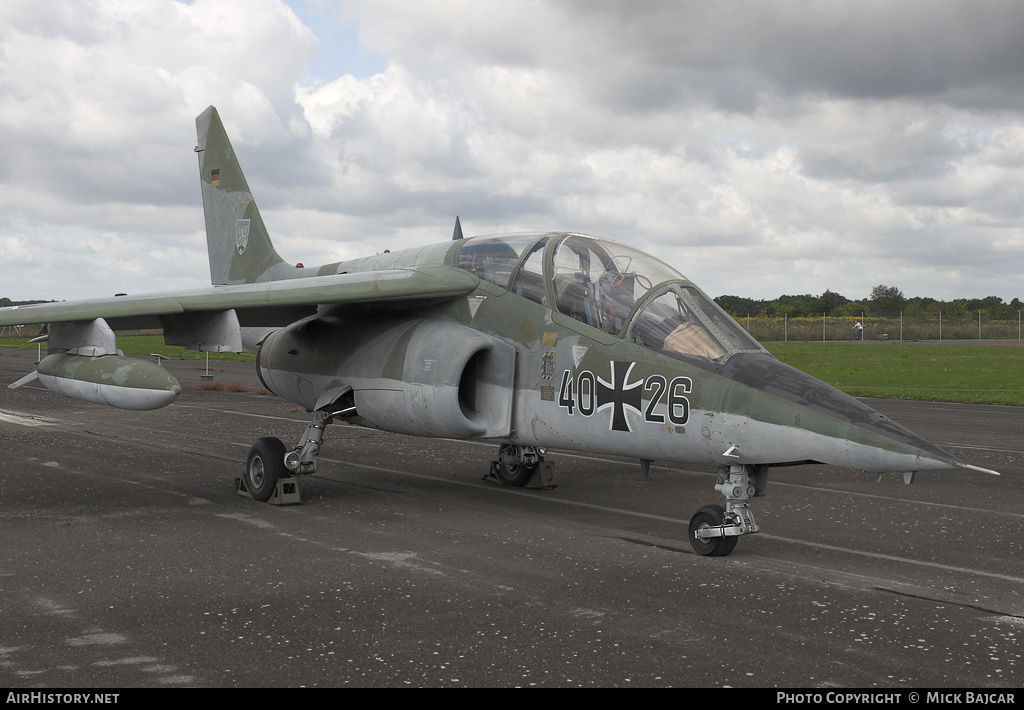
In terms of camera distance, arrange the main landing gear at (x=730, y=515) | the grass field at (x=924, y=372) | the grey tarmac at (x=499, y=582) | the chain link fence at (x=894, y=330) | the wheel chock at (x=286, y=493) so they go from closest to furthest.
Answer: the grey tarmac at (x=499, y=582) < the main landing gear at (x=730, y=515) < the wheel chock at (x=286, y=493) < the grass field at (x=924, y=372) < the chain link fence at (x=894, y=330)

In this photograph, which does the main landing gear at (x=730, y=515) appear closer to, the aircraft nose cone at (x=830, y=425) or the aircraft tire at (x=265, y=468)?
the aircraft nose cone at (x=830, y=425)

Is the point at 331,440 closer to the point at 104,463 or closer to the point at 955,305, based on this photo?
the point at 104,463

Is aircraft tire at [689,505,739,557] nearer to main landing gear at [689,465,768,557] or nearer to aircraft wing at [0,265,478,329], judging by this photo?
main landing gear at [689,465,768,557]

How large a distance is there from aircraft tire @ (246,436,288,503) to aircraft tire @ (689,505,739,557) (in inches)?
193

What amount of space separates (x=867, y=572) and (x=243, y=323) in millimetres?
7970

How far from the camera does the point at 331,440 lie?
53.0ft

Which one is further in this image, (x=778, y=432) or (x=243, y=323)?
(x=243, y=323)

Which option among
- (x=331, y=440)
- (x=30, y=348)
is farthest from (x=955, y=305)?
(x=331, y=440)

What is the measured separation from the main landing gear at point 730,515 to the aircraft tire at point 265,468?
16.2ft

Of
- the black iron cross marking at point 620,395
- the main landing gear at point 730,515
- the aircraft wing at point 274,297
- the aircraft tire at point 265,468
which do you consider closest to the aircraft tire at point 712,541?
the main landing gear at point 730,515

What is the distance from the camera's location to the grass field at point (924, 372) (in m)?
23.3

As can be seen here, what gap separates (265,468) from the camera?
399 inches

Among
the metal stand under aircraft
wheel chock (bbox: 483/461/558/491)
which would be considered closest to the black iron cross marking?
the metal stand under aircraft

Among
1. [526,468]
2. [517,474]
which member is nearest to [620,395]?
[526,468]
